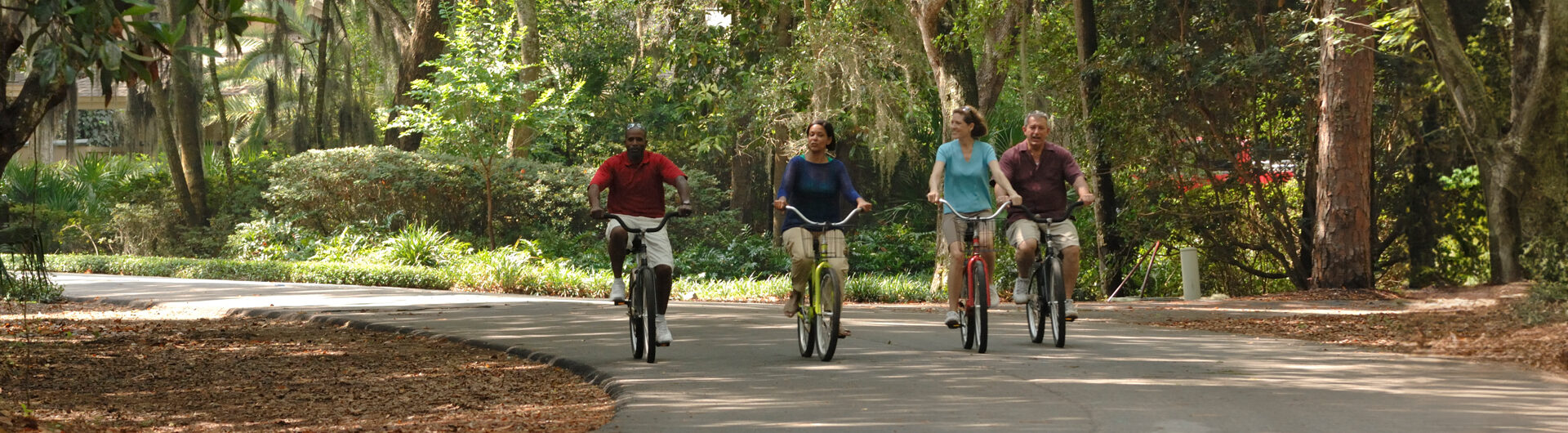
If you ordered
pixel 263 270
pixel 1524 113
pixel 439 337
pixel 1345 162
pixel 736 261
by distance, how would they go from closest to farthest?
pixel 439 337
pixel 1524 113
pixel 1345 162
pixel 263 270
pixel 736 261

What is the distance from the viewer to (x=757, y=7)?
1845cm

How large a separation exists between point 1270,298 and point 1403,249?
3.38 m

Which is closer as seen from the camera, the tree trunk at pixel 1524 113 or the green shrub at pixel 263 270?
the tree trunk at pixel 1524 113

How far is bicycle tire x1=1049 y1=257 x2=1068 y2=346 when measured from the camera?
383 inches

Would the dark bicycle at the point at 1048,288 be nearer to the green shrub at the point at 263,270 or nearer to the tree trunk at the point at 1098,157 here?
the tree trunk at the point at 1098,157

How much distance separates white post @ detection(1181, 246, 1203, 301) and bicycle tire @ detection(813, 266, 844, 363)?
927cm

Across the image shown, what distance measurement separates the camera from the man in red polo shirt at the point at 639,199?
930cm

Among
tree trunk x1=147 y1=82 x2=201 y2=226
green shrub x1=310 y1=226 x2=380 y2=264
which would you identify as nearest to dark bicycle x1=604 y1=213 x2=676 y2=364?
green shrub x1=310 y1=226 x2=380 y2=264

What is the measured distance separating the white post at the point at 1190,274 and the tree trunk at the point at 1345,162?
1.43 m

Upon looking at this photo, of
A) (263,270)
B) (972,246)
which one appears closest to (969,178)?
(972,246)

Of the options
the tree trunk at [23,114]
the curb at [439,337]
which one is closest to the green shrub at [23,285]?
the tree trunk at [23,114]

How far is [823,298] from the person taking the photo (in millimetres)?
9086

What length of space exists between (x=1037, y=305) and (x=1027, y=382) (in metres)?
2.46

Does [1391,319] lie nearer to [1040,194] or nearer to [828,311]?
[1040,194]
